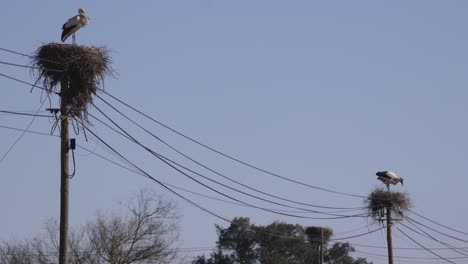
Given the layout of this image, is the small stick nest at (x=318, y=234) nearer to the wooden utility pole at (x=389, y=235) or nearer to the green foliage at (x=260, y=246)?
the green foliage at (x=260, y=246)

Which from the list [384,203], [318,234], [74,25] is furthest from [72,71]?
[318,234]

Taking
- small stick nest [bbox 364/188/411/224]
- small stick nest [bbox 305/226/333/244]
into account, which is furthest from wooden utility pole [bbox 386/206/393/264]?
small stick nest [bbox 305/226/333/244]

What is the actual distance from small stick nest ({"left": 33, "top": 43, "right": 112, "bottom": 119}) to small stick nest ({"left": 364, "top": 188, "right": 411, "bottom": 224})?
1923 centimetres

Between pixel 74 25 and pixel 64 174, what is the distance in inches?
164

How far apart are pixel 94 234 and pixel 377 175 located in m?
12.1

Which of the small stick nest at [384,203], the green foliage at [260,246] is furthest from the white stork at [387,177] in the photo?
the green foliage at [260,246]

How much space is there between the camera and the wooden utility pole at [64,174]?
2055 cm

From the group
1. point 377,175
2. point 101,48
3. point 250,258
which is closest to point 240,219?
point 250,258

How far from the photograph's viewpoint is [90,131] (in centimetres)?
2212

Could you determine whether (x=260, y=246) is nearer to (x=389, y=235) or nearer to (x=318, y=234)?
(x=318, y=234)

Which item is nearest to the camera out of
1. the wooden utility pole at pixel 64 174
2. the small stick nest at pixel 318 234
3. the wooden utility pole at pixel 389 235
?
the wooden utility pole at pixel 64 174

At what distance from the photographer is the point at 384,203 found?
39.2m

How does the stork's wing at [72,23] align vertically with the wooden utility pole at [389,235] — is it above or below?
above

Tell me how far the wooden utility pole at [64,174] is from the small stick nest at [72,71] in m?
0.12
